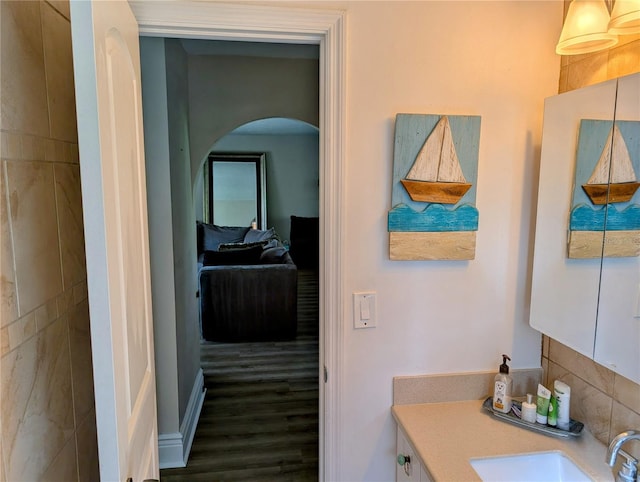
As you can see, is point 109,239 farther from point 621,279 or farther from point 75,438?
point 621,279

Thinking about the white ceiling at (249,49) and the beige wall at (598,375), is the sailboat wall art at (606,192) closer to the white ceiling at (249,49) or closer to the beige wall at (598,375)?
the beige wall at (598,375)

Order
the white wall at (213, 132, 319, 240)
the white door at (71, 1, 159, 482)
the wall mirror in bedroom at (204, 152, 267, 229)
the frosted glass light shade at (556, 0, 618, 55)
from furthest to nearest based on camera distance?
1. the white wall at (213, 132, 319, 240)
2. the wall mirror in bedroom at (204, 152, 267, 229)
3. the frosted glass light shade at (556, 0, 618, 55)
4. the white door at (71, 1, 159, 482)

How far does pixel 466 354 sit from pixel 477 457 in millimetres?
402

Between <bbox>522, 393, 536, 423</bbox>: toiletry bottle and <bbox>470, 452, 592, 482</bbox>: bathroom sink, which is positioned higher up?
<bbox>522, 393, 536, 423</bbox>: toiletry bottle

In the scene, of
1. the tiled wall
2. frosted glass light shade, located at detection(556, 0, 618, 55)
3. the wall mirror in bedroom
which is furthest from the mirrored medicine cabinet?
the wall mirror in bedroom

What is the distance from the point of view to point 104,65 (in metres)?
0.87

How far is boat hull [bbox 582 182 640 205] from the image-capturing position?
3.95 feet

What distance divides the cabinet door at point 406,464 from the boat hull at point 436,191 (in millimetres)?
808

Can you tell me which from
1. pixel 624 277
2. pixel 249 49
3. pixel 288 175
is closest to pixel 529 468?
pixel 624 277

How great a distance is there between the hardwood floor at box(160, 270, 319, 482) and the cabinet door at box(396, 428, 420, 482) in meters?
1.11

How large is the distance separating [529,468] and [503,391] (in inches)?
9.8

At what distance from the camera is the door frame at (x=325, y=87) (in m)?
1.34

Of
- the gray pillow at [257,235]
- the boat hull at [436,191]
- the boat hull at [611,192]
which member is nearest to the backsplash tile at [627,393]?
the boat hull at [611,192]

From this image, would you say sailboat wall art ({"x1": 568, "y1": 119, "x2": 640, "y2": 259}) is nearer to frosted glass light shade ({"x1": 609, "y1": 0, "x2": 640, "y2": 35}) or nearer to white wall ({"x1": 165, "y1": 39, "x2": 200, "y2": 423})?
frosted glass light shade ({"x1": 609, "y1": 0, "x2": 640, "y2": 35})
